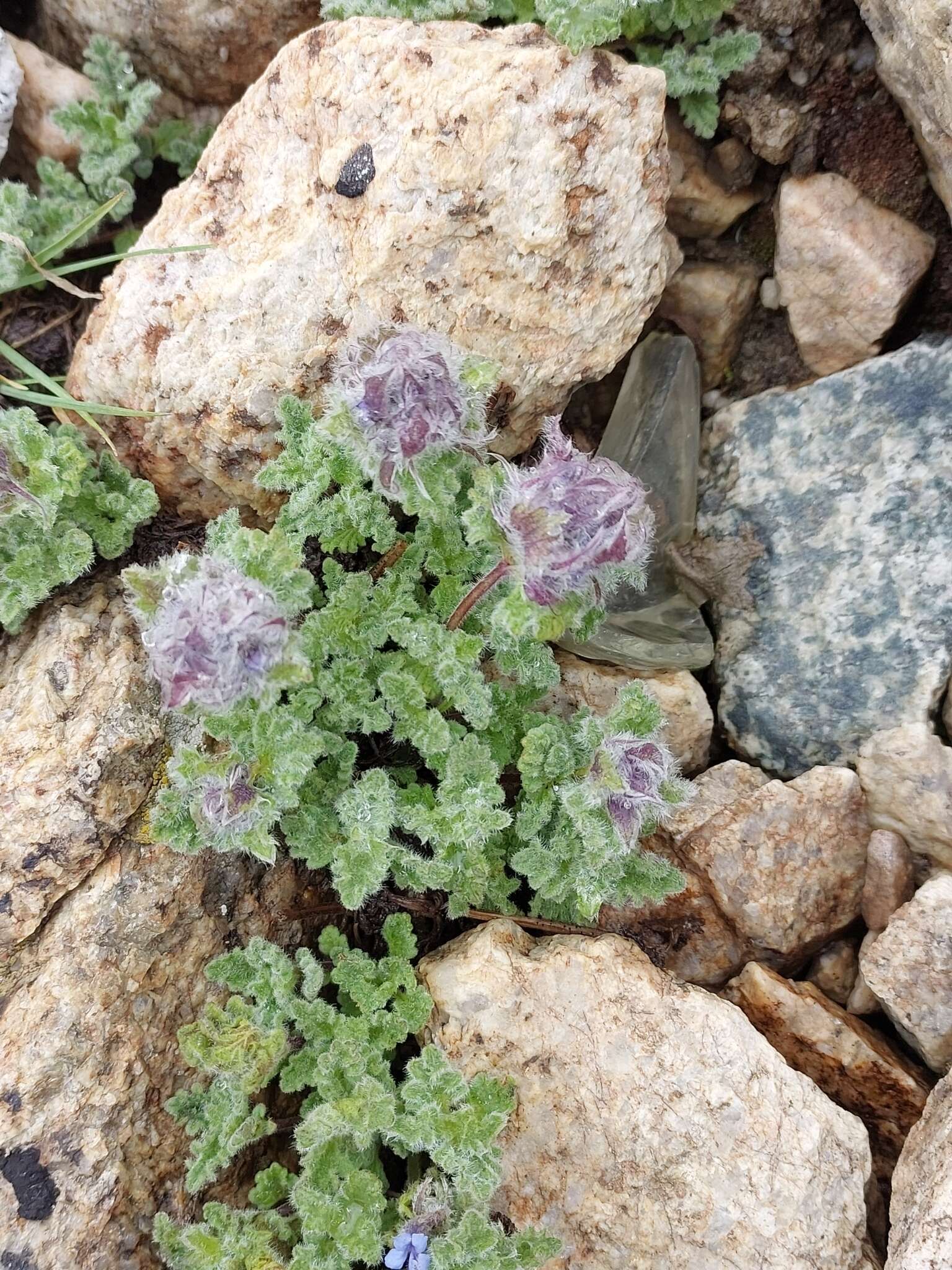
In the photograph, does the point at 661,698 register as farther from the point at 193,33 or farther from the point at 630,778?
the point at 193,33

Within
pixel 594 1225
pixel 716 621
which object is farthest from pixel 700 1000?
pixel 716 621

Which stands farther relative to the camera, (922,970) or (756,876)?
(756,876)

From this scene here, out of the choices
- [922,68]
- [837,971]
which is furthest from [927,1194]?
[922,68]

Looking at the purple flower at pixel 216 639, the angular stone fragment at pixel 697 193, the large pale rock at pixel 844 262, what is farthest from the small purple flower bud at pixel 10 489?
the large pale rock at pixel 844 262

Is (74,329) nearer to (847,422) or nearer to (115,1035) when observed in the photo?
(115,1035)

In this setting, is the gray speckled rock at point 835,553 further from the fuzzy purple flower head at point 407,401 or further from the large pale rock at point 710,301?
the fuzzy purple flower head at point 407,401

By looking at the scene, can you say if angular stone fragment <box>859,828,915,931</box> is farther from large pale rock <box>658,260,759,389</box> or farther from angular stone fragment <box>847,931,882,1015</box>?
large pale rock <box>658,260,759,389</box>

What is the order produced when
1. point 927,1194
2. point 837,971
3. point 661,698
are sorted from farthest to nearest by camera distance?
point 661,698 < point 837,971 < point 927,1194
